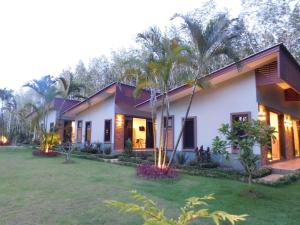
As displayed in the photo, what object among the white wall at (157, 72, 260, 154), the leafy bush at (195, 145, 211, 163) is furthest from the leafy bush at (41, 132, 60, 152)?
the leafy bush at (195, 145, 211, 163)

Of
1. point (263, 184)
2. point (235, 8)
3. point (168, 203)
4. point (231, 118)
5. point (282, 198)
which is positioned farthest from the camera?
point (235, 8)

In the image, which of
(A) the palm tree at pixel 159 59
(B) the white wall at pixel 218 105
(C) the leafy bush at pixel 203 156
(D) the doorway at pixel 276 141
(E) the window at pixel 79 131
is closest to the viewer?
(A) the palm tree at pixel 159 59

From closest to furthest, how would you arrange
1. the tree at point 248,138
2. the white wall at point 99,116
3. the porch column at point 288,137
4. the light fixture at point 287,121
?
1. the tree at point 248,138
2. the porch column at point 288,137
3. the light fixture at point 287,121
4. the white wall at point 99,116

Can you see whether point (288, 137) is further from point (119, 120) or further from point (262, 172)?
point (119, 120)

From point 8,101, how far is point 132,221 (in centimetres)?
2194

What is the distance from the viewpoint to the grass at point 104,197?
389 cm

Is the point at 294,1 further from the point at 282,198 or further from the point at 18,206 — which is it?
the point at 18,206

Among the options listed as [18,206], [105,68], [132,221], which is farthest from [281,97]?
[105,68]

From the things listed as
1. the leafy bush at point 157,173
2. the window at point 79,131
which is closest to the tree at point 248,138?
the leafy bush at point 157,173

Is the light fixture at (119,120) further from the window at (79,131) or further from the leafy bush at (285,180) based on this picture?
the leafy bush at (285,180)

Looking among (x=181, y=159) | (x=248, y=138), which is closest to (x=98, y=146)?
(x=181, y=159)

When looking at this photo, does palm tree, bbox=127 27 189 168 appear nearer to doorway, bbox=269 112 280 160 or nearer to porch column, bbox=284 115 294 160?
doorway, bbox=269 112 280 160

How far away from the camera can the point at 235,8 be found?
16688 millimetres

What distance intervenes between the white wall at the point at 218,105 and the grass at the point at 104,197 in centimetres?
309
